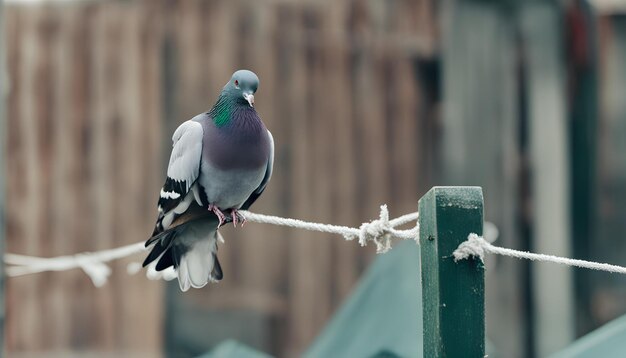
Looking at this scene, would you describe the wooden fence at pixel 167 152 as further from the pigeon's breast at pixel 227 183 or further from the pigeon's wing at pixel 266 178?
the pigeon's breast at pixel 227 183

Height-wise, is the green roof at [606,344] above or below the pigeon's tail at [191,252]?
below

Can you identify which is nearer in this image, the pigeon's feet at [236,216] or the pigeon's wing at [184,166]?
the pigeon's wing at [184,166]

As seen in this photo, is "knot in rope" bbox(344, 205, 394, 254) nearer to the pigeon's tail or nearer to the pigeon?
the pigeon

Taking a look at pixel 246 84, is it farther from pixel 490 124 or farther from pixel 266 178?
pixel 490 124

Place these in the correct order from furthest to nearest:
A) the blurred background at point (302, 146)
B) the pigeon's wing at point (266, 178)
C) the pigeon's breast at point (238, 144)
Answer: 1. the blurred background at point (302, 146)
2. the pigeon's wing at point (266, 178)
3. the pigeon's breast at point (238, 144)

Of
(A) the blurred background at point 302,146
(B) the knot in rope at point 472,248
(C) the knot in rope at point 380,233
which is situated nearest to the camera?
(B) the knot in rope at point 472,248

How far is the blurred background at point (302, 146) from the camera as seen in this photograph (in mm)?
4383

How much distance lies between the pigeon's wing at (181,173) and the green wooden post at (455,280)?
715 millimetres

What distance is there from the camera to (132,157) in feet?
14.6

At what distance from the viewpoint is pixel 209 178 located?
2.29 m

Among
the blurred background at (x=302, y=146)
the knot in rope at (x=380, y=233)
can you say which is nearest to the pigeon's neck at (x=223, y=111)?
the knot in rope at (x=380, y=233)

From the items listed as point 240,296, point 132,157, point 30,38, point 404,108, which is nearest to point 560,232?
point 404,108

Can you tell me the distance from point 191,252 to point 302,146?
214cm

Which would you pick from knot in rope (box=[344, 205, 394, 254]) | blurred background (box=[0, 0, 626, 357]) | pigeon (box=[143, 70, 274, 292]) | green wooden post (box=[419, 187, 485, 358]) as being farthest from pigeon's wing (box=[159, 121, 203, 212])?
blurred background (box=[0, 0, 626, 357])
